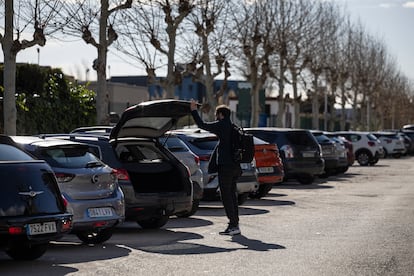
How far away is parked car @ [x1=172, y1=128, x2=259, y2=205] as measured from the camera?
1898 centimetres

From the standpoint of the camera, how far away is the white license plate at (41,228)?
437 inches

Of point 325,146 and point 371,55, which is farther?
point 371,55

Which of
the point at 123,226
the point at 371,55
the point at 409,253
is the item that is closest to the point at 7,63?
the point at 123,226

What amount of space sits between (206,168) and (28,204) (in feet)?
26.7

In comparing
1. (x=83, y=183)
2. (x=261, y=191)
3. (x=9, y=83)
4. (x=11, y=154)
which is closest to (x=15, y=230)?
(x=11, y=154)

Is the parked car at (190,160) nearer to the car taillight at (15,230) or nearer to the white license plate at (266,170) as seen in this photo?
the white license plate at (266,170)

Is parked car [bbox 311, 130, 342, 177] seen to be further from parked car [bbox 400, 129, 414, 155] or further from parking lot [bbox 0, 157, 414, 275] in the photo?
parked car [bbox 400, 129, 414, 155]

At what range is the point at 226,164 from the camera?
14922 mm

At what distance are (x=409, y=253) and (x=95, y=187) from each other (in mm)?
4256

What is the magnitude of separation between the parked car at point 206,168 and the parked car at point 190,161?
0.89 metres

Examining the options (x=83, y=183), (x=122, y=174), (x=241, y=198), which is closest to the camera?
(x=83, y=183)

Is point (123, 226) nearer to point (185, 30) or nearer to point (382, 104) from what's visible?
point (185, 30)

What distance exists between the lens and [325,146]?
31.4 metres

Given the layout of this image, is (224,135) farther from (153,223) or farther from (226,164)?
(153,223)
